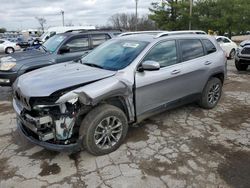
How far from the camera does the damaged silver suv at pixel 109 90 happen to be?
3.38 m

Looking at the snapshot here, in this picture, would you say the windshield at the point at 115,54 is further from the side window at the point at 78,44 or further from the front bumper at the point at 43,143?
the side window at the point at 78,44

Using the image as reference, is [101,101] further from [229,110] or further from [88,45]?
[88,45]

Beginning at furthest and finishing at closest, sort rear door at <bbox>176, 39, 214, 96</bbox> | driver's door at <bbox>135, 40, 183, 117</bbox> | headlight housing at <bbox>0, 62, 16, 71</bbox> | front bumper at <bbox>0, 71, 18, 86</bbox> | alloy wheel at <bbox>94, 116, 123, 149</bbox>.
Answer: headlight housing at <bbox>0, 62, 16, 71</bbox>
front bumper at <bbox>0, 71, 18, 86</bbox>
rear door at <bbox>176, 39, 214, 96</bbox>
driver's door at <bbox>135, 40, 183, 117</bbox>
alloy wheel at <bbox>94, 116, 123, 149</bbox>

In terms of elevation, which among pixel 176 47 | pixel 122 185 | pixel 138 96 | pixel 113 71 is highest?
pixel 176 47

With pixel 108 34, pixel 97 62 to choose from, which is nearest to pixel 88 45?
pixel 108 34

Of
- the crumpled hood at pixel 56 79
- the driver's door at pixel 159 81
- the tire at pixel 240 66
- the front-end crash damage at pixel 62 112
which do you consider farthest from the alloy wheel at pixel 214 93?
the tire at pixel 240 66

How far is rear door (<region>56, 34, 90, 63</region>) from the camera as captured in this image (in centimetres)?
726

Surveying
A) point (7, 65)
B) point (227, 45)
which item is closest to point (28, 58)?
point (7, 65)

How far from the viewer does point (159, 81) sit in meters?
4.30

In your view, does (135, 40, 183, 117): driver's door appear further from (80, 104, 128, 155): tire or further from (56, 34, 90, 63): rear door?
(56, 34, 90, 63): rear door

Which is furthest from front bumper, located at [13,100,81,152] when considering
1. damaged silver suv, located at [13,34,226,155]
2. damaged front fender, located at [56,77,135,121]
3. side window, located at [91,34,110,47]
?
side window, located at [91,34,110,47]

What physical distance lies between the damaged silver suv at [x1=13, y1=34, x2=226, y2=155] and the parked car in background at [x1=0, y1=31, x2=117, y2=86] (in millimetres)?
2417

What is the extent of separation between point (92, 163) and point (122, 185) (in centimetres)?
65

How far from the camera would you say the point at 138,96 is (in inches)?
160
